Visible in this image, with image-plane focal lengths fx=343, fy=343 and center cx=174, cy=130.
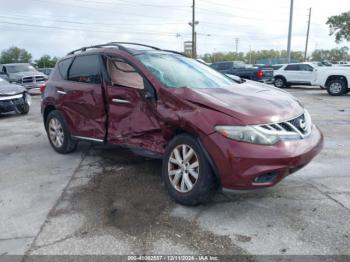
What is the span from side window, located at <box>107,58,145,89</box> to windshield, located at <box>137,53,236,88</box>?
22 centimetres

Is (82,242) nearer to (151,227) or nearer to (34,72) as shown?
(151,227)

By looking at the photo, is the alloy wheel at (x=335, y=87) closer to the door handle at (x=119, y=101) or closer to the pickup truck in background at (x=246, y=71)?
the pickup truck in background at (x=246, y=71)

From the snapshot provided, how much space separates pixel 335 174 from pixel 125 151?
3.24 meters

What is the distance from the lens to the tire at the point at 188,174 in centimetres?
336

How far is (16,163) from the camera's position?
5.48 m

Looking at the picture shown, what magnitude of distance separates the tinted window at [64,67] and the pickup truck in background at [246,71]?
15345 millimetres

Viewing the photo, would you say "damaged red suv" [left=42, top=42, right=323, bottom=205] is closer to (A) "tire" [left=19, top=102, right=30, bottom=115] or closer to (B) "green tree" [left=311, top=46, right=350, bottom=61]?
(A) "tire" [left=19, top=102, right=30, bottom=115]

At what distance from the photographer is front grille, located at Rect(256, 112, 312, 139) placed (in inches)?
126

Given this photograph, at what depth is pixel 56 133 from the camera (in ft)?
19.2

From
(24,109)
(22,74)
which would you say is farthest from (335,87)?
(22,74)

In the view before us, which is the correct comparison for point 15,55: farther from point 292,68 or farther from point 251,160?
point 251,160

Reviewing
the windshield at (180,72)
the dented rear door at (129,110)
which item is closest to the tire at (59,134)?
the dented rear door at (129,110)

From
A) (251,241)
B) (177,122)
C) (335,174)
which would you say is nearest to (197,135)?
(177,122)

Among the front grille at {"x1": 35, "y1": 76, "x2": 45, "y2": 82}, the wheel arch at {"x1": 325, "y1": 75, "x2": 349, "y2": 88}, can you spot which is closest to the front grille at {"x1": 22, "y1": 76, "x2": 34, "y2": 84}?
the front grille at {"x1": 35, "y1": 76, "x2": 45, "y2": 82}
